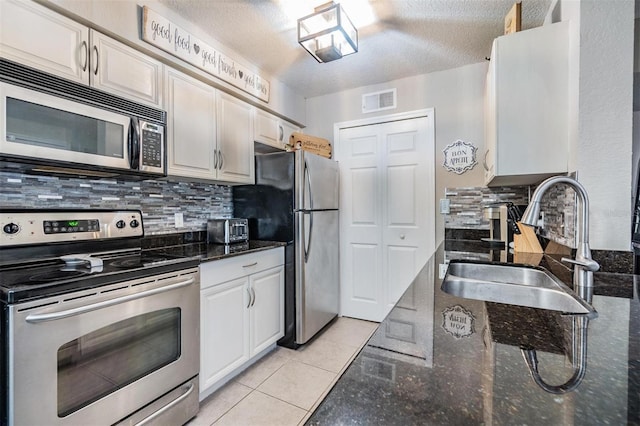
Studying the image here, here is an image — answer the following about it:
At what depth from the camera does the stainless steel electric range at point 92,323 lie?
1.03 meters

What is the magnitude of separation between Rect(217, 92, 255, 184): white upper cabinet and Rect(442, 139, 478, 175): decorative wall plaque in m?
1.83

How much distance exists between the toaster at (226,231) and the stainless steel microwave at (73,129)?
73 cm

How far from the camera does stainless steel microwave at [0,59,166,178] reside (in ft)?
3.86

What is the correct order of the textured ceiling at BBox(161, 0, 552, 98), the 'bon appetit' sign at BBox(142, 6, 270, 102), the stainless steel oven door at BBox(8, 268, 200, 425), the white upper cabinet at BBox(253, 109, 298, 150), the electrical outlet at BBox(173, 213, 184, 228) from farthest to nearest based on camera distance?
the white upper cabinet at BBox(253, 109, 298, 150)
the electrical outlet at BBox(173, 213, 184, 228)
the textured ceiling at BBox(161, 0, 552, 98)
the 'bon appetit' sign at BBox(142, 6, 270, 102)
the stainless steel oven door at BBox(8, 268, 200, 425)

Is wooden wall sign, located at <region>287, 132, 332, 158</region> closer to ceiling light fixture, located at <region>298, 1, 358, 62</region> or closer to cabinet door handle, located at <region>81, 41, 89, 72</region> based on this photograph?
ceiling light fixture, located at <region>298, 1, 358, 62</region>

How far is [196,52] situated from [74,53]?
76 cm

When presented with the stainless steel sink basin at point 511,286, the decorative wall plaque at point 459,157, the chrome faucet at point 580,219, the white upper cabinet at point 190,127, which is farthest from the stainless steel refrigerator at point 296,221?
the chrome faucet at point 580,219

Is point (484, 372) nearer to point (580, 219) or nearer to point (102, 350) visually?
point (580, 219)

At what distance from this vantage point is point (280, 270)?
7.98 feet

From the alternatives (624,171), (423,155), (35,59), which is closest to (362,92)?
(423,155)

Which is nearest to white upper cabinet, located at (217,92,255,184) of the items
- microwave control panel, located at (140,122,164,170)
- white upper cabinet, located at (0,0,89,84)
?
microwave control panel, located at (140,122,164,170)

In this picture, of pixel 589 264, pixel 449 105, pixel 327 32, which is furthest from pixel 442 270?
pixel 449 105

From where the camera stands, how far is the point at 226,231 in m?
2.32

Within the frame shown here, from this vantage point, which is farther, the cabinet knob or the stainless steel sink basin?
the cabinet knob
